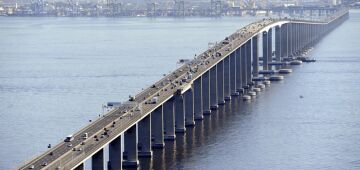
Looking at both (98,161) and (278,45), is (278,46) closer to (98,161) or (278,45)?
(278,45)

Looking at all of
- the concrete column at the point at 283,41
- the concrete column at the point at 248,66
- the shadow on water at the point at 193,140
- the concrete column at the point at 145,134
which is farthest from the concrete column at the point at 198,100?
the concrete column at the point at 283,41

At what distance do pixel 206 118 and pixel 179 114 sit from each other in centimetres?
649

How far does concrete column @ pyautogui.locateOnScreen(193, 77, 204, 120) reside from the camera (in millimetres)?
61812

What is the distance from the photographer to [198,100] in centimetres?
A: 6184

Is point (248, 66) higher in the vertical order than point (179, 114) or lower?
higher

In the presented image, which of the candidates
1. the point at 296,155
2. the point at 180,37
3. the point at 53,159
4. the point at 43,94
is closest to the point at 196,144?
the point at 296,155

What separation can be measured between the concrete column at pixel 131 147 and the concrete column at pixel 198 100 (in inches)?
572

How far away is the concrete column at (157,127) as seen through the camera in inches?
2036

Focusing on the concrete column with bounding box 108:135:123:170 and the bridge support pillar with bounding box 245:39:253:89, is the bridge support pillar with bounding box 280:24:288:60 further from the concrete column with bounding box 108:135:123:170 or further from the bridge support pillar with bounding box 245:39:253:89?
the concrete column with bounding box 108:135:123:170

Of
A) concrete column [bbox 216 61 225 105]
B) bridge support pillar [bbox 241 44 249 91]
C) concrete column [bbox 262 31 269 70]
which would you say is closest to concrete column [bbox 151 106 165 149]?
concrete column [bbox 216 61 225 105]

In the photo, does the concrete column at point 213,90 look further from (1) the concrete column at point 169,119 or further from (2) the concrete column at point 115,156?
(2) the concrete column at point 115,156

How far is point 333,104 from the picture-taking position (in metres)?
70.8

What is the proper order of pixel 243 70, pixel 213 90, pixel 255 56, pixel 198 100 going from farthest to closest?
pixel 255 56
pixel 243 70
pixel 213 90
pixel 198 100

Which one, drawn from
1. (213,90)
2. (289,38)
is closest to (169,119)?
(213,90)
